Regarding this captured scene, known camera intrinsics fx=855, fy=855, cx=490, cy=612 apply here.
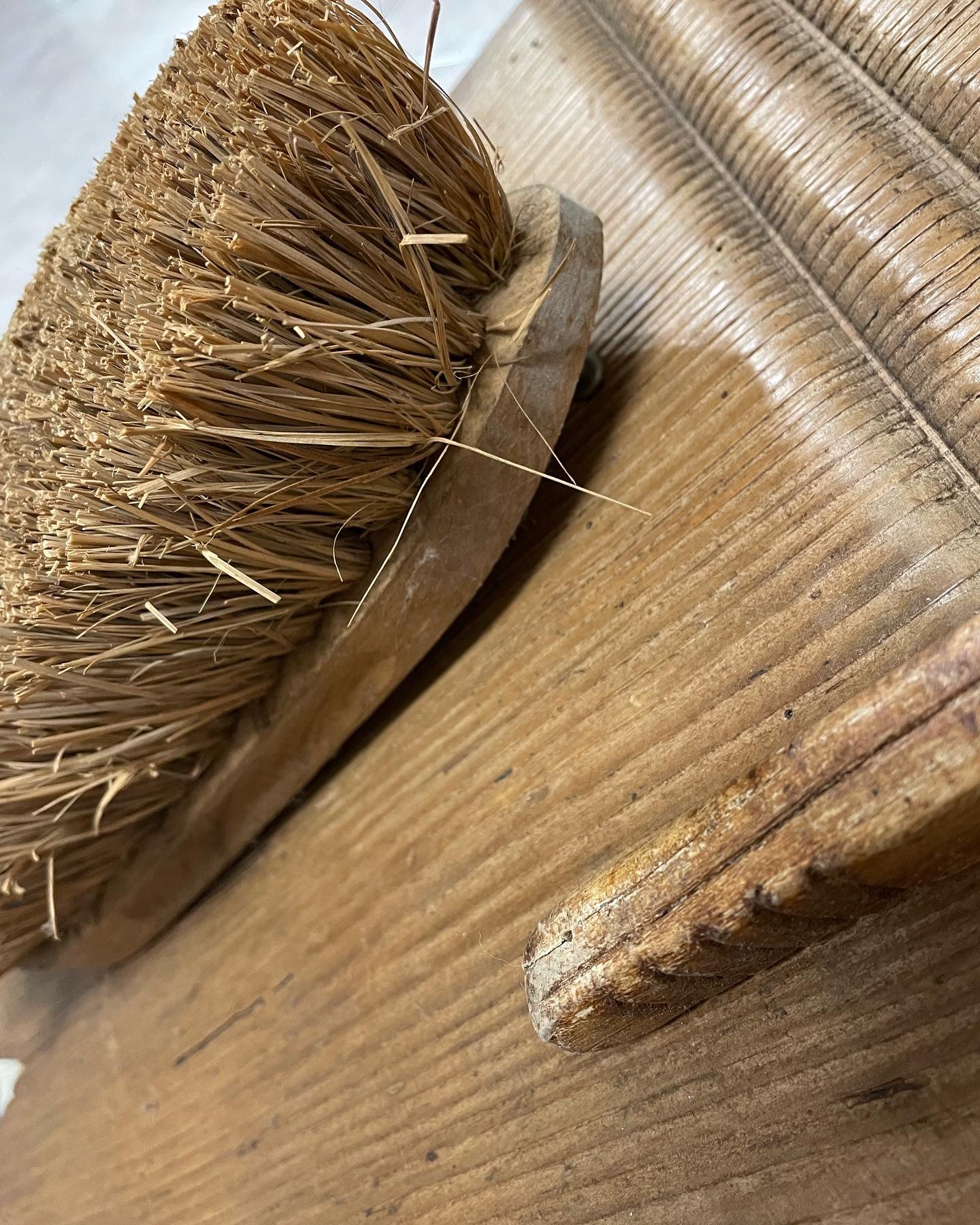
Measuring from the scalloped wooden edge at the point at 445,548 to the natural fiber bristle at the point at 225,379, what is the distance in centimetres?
1

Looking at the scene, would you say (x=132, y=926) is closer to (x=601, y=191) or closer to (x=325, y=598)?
(x=325, y=598)

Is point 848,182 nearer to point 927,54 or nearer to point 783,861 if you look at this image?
point 927,54

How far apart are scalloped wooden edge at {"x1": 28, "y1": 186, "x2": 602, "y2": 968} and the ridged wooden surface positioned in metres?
0.03

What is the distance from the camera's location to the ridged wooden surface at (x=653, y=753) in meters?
0.23

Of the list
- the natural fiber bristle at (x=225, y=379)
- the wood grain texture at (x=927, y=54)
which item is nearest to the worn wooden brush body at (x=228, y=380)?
the natural fiber bristle at (x=225, y=379)

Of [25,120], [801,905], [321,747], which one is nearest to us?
[801,905]

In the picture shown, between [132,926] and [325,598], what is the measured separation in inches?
8.6

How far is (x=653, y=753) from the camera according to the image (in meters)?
0.28

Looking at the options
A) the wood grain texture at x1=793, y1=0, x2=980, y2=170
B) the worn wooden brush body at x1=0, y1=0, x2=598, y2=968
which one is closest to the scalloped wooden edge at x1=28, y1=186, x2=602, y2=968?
the worn wooden brush body at x1=0, y1=0, x2=598, y2=968

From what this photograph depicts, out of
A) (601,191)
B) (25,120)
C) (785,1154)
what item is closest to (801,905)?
(785,1154)

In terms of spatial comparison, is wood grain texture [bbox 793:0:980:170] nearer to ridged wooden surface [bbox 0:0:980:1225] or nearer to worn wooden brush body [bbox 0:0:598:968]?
ridged wooden surface [bbox 0:0:980:1225]

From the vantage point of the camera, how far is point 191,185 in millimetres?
299

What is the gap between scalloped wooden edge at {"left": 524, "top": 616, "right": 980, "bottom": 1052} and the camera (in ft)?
0.51

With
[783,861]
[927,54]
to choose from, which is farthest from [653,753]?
[927,54]
